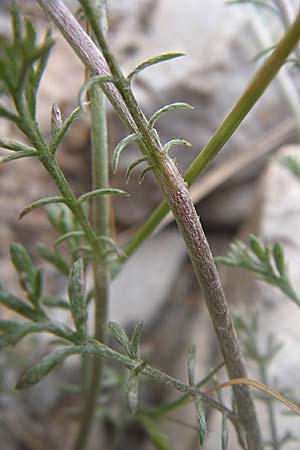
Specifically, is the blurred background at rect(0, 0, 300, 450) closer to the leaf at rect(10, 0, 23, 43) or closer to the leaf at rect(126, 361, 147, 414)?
the leaf at rect(126, 361, 147, 414)

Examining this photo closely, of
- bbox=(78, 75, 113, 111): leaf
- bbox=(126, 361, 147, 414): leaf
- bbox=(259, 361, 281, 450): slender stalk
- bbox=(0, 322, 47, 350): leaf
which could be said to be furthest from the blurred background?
bbox=(78, 75, 113, 111): leaf

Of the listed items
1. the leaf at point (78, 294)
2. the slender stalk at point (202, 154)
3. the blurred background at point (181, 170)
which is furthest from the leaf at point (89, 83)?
the blurred background at point (181, 170)

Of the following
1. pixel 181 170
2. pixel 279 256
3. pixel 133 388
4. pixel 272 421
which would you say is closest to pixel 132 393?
pixel 133 388

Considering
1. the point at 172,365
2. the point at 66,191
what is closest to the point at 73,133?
the point at 172,365

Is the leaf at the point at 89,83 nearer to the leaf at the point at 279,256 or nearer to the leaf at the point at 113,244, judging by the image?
the leaf at the point at 113,244

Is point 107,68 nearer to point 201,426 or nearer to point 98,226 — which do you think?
point 98,226

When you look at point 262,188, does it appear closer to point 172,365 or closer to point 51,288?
point 172,365
